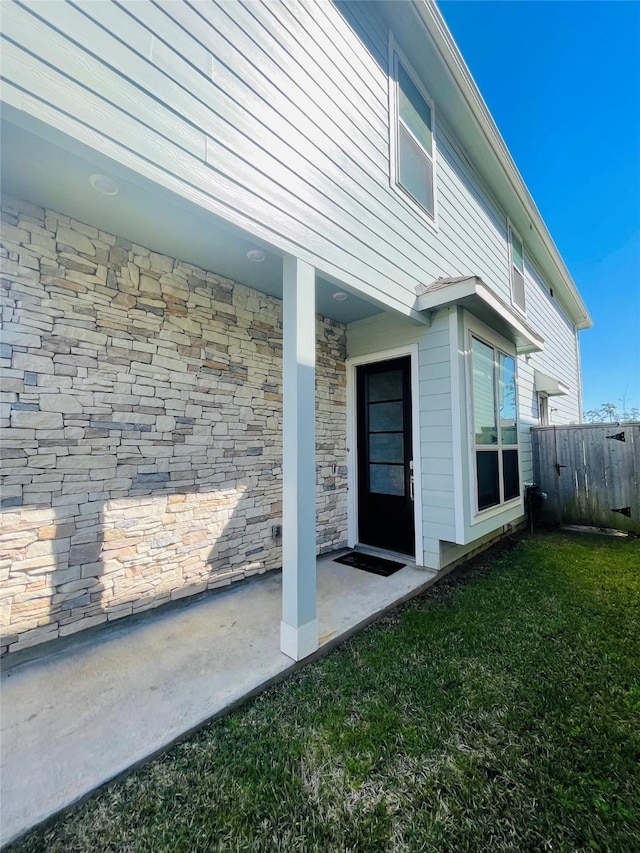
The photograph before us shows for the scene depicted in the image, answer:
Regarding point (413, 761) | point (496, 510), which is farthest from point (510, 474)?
point (413, 761)

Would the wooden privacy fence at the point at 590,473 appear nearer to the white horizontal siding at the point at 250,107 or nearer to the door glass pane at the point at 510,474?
the door glass pane at the point at 510,474

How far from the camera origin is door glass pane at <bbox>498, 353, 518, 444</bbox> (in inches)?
175

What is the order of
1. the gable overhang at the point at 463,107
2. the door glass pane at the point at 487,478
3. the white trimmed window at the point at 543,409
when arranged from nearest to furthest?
1. the gable overhang at the point at 463,107
2. the door glass pane at the point at 487,478
3. the white trimmed window at the point at 543,409

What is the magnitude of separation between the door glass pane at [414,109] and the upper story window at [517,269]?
3229 millimetres

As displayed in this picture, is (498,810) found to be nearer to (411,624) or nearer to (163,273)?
(411,624)

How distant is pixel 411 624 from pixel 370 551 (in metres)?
1.56

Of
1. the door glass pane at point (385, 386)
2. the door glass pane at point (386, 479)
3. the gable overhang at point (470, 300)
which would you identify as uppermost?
the gable overhang at point (470, 300)

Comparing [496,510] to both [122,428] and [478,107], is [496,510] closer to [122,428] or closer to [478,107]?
[122,428]

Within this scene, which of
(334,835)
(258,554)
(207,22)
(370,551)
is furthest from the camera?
(370,551)

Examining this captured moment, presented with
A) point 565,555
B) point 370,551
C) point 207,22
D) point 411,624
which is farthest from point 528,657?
point 207,22

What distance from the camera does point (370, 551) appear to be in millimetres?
4289

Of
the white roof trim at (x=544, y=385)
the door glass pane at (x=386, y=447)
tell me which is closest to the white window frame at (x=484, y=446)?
the door glass pane at (x=386, y=447)

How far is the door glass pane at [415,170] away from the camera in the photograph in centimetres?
365

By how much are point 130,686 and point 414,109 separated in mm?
5947
